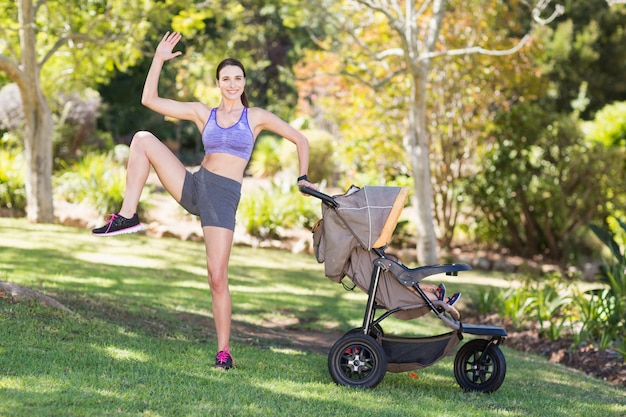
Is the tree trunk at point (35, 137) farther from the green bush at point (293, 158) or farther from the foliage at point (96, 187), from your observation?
the green bush at point (293, 158)

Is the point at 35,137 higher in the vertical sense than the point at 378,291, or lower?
higher

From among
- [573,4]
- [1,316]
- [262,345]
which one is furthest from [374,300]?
[573,4]

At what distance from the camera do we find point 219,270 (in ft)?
16.0

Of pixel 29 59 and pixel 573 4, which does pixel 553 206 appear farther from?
pixel 573 4

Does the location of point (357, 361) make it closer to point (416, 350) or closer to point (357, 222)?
point (416, 350)

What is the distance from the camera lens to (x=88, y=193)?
14078mm

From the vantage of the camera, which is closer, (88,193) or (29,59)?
(29,59)

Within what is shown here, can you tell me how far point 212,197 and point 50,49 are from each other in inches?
349

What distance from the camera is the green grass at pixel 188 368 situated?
405 cm

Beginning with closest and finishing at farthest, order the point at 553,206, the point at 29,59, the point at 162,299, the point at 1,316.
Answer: the point at 1,316 → the point at 162,299 → the point at 29,59 → the point at 553,206

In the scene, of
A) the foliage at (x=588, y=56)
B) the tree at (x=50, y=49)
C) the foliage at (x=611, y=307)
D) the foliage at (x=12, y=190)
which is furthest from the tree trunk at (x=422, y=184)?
the foliage at (x=588, y=56)

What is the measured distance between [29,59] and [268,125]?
334 inches

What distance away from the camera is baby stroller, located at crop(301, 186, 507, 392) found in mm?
4699

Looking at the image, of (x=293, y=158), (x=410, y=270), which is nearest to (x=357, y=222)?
(x=410, y=270)
